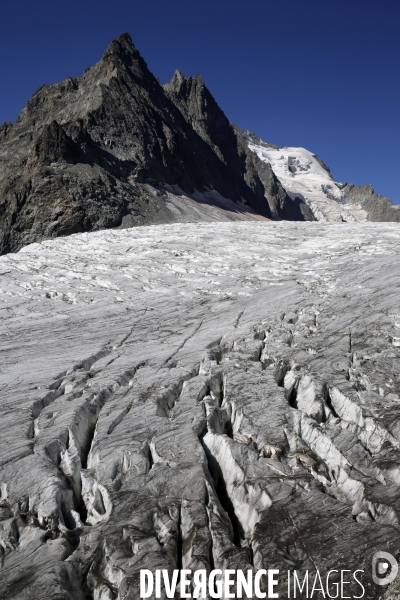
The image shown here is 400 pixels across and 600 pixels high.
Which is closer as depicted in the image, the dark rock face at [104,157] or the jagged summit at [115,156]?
the dark rock face at [104,157]

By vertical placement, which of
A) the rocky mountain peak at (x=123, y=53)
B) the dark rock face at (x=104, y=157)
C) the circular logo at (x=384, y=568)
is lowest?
the circular logo at (x=384, y=568)

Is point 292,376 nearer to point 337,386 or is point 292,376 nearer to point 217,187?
point 337,386

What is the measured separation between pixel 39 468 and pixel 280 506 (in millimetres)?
3718

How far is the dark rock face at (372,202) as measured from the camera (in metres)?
117

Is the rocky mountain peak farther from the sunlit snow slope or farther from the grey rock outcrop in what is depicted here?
the sunlit snow slope

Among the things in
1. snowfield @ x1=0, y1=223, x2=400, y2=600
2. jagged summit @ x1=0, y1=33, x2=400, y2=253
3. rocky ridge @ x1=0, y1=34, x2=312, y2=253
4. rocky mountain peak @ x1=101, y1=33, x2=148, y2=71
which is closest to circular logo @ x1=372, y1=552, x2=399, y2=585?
snowfield @ x1=0, y1=223, x2=400, y2=600

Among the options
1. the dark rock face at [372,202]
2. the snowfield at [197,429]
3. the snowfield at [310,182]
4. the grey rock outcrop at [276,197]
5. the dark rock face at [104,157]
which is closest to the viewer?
the snowfield at [197,429]

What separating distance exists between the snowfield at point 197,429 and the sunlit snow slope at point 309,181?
113 meters

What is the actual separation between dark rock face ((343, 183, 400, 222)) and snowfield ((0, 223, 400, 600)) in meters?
111

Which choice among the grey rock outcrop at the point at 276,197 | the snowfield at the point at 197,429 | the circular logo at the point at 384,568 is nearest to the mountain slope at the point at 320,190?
the grey rock outcrop at the point at 276,197

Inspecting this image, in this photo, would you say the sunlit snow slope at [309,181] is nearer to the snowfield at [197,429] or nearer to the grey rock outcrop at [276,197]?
the grey rock outcrop at [276,197]

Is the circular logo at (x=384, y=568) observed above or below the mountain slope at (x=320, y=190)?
below

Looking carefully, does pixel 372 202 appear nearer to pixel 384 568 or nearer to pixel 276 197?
pixel 276 197

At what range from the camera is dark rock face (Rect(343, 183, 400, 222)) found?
117 metres
